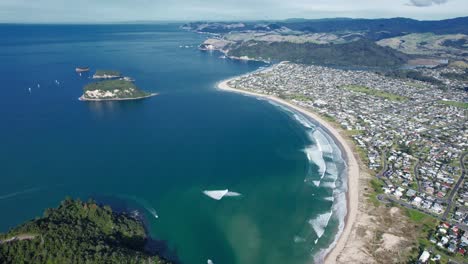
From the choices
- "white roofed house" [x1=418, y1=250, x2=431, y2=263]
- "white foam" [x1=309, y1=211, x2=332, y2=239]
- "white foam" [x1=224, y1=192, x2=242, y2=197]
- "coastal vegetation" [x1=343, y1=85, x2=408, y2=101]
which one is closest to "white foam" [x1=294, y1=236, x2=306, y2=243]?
"white foam" [x1=309, y1=211, x2=332, y2=239]

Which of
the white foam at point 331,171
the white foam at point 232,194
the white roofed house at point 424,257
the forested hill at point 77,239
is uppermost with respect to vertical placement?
the forested hill at point 77,239

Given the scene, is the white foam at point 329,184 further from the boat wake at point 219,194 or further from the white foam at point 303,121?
the white foam at point 303,121

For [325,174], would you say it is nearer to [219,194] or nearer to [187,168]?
[219,194]

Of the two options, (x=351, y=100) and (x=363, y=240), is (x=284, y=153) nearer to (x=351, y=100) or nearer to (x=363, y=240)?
(x=363, y=240)

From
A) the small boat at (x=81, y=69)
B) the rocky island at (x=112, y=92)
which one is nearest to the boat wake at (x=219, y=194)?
the rocky island at (x=112, y=92)

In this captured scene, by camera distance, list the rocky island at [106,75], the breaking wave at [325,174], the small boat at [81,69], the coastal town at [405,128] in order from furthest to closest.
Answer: the small boat at [81,69]
the rocky island at [106,75]
the coastal town at [405,128]
the breaking wave at [325,174]

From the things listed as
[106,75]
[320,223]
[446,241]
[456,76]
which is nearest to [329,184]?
[320,223]

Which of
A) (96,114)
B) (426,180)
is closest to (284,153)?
(426,180)
